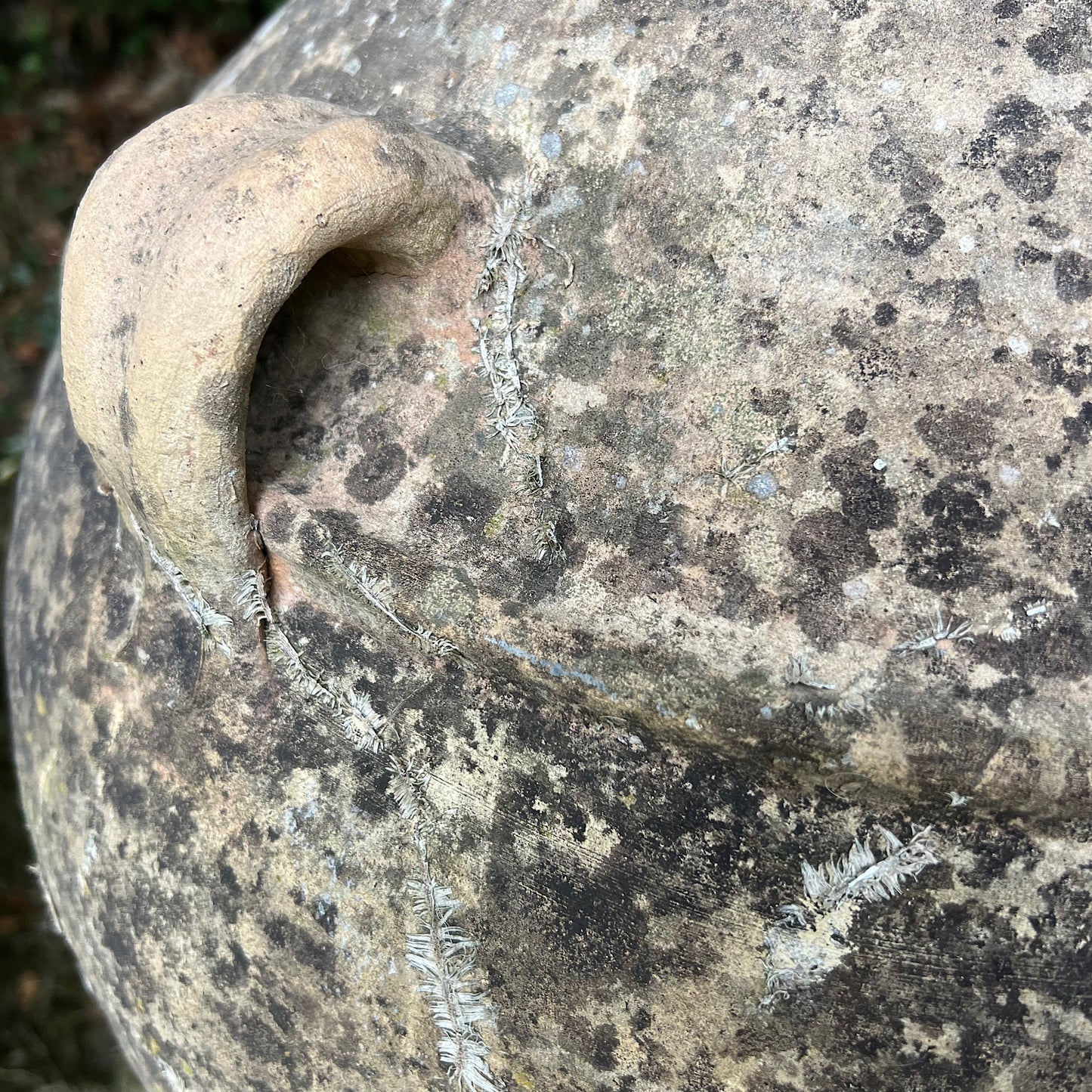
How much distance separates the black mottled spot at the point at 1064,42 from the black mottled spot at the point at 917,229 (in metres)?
0.16

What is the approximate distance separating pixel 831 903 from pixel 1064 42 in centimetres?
69

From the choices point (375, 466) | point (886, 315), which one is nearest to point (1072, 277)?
point (886, 315)

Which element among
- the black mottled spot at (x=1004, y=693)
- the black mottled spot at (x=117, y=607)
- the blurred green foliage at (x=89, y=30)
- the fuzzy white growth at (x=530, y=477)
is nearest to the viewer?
the black mottled spot at (x=1004, y=693)

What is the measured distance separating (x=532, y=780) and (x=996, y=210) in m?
0.57

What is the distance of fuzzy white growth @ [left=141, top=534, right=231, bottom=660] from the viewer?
0.94 m

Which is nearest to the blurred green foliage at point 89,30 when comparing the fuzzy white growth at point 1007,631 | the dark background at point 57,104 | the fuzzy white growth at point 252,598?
the dark background at point 57,104

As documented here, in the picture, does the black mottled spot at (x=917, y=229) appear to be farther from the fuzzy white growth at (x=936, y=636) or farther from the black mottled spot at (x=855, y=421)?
the fuzzy white growth at (x=936, y=636)

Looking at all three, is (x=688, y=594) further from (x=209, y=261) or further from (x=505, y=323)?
(x=209, y=261)

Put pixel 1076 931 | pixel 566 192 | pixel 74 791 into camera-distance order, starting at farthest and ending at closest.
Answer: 1. pixel 74 791
2. pixel 566 192
3. pixel 1076 931

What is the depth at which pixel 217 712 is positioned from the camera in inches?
37.7

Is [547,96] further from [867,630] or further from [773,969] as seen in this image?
[773,969]

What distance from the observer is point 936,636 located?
2.45ft

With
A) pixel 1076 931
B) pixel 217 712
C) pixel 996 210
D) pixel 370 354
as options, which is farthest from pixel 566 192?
pixel 1076 931

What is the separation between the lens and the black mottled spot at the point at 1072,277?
780 mm
